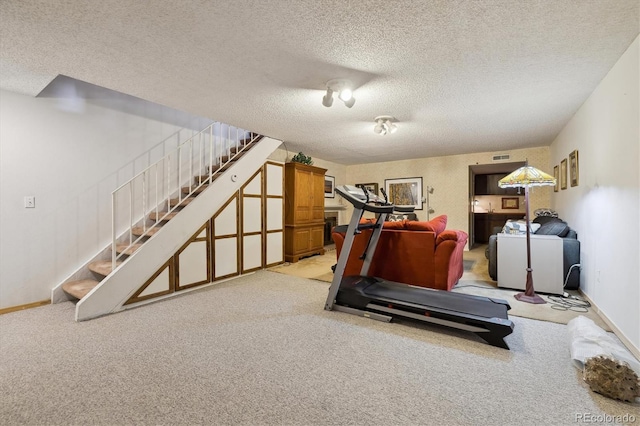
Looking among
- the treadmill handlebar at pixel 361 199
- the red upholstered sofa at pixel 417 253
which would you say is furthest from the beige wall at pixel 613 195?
the treadmill handlebar at pixel 361 199

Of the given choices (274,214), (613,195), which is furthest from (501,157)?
(274,214)

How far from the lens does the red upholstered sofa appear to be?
10.5 ft

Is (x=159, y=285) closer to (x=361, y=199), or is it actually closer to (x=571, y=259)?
(x=361, y=199)

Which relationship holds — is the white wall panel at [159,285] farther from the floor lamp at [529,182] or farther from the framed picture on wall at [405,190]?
the framed picture on wall at [405,190]

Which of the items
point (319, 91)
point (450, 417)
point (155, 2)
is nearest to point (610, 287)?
point (450, 417)

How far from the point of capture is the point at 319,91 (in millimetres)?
2938

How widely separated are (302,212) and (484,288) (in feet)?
11.1

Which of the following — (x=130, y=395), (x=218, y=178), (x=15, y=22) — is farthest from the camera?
(x=218, y=178)

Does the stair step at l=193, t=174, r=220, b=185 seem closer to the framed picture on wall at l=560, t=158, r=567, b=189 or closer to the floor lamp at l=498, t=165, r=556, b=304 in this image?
the floor lamp at l=498, t=165, r=556, b=304

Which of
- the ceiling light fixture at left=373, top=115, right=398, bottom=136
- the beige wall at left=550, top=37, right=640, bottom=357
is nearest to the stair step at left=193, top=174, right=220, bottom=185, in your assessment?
the ceiling light fixture at left=373, top=115, right=398, bottom=136

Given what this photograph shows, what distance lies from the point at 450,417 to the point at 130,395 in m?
1.80

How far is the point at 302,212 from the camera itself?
5.63m

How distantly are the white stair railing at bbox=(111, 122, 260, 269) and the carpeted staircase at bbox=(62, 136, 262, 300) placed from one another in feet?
0.04

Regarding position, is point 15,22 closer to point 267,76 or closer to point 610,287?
point 267,76
